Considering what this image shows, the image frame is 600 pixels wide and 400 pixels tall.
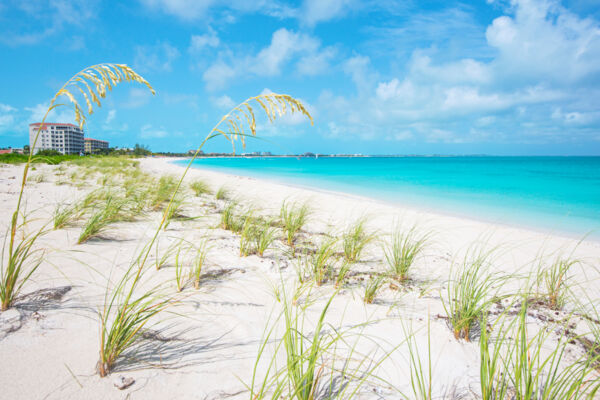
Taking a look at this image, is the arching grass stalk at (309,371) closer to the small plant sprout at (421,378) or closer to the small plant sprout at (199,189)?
the small plant sprout at (421,378)

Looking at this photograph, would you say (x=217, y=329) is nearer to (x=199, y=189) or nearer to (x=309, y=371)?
(x=309, y=371)

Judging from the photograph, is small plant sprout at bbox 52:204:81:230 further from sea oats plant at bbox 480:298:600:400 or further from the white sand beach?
sea oats plant at bbox 480:298:600:400

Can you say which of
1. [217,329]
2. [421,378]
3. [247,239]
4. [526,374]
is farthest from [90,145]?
[526,374]

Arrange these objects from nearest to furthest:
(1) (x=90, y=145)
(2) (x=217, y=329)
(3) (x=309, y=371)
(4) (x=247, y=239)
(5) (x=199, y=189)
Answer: (3) (x=309, y=371), (2) (x=217, y=329), (4) (x=247, y=239), (1) (x=90, y=145), (5) (x=199, y=189)

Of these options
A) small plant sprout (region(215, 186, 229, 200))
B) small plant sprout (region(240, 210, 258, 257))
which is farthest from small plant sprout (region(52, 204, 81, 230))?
small plant sprout (region(215, 186, 229, 200))

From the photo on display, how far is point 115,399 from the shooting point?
128 centimetres

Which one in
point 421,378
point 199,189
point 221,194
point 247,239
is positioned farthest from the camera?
point 199,189

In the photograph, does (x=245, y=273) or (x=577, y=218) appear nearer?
(x=245, y=273)

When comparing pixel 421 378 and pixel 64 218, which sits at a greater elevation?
pixel 64 218

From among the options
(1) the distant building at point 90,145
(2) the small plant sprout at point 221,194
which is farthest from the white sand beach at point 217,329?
(2) the small plant sprout at point 221,194

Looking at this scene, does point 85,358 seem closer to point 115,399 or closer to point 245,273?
point 115,399

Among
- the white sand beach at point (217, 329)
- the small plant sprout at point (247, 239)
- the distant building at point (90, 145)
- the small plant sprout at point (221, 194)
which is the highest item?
the distant building at point (90, 145)

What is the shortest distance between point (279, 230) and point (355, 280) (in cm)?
189

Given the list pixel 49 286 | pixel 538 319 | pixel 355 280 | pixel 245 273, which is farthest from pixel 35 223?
pixel 538 319
